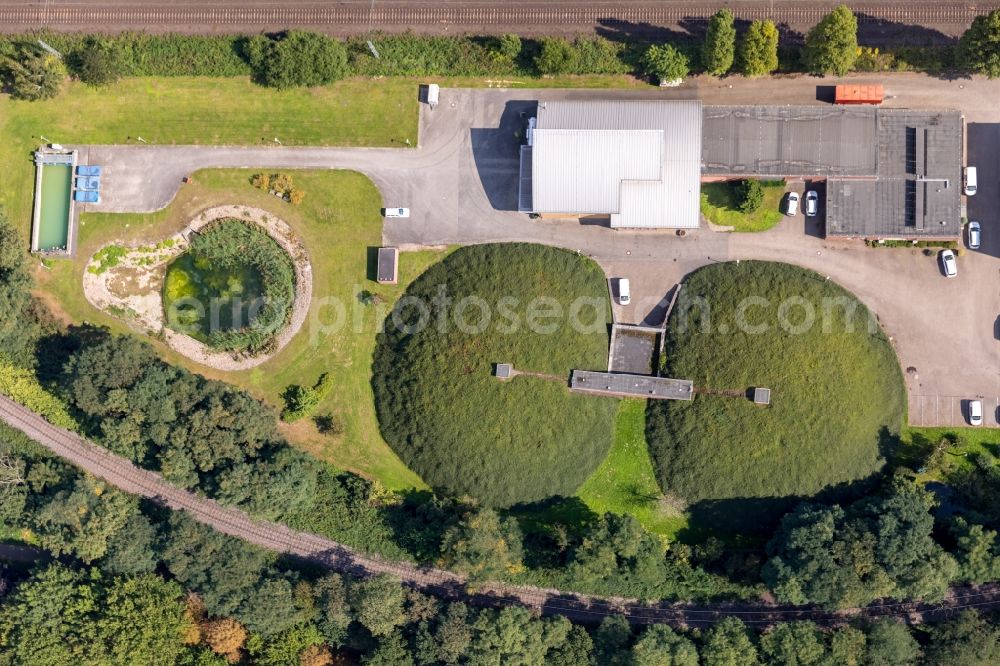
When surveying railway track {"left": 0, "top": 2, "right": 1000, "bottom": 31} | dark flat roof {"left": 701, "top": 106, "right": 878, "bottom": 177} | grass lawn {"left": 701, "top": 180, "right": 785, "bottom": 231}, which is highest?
railway track {"left": 0, "top": 2, "right": 1000, "bottom": 31}

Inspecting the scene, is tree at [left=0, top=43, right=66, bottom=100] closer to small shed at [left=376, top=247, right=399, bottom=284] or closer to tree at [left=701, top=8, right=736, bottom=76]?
small shed at [left=376, top=247, right=399, bottom=284]

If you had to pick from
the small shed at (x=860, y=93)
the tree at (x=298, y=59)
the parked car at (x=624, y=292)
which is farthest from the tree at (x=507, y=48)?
the small shed at (x=860, y=93)

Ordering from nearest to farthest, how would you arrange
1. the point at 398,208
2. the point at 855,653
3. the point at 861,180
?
the point at 855,653, the point at 861,180, the point at 398,208

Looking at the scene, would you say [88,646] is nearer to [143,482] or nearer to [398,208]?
[143,482]

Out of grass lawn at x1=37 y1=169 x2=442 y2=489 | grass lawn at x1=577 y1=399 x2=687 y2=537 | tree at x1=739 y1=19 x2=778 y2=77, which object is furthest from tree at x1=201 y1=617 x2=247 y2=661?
tree at x1=739 y1=19 x2=778 y2=77

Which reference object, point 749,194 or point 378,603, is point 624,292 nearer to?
point 749,194

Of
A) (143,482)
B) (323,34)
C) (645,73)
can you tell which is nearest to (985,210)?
(645,73)

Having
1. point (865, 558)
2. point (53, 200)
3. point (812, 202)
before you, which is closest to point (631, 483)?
point (865, 558)
